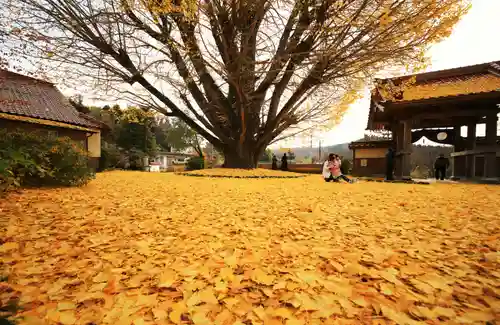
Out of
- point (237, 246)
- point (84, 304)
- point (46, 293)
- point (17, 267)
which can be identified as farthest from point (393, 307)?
point (17, 267)

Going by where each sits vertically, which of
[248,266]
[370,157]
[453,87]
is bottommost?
[248,266]

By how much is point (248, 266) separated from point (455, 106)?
40.3ft

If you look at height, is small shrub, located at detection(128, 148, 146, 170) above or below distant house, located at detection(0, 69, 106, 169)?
below

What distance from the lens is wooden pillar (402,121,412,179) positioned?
10070mm

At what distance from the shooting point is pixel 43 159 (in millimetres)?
5148

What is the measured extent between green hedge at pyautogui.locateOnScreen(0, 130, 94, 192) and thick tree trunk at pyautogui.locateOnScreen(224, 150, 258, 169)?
655 centimetres

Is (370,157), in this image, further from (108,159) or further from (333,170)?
(108,159)

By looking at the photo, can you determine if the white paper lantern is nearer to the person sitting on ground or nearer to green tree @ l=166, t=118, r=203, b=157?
the person sitting on ground

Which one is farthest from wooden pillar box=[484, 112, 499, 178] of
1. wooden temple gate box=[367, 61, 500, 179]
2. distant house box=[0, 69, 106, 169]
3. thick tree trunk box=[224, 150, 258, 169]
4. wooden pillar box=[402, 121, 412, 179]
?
distant house box=[0, 69, 106, 169]

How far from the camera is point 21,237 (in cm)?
243

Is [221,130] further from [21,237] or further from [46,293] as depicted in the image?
[46,293]

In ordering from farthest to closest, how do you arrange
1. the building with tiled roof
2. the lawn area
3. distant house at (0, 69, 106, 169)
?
distant house at (0, 69, 106, 169)
the building with tiled roof
the lawn area

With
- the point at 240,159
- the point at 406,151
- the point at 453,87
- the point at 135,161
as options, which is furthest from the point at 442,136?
the point at 135,161

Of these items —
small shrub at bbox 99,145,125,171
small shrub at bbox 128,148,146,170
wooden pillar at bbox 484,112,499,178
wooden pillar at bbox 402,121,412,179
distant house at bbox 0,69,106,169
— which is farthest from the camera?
small shrub at bbox 128,148,146,170
